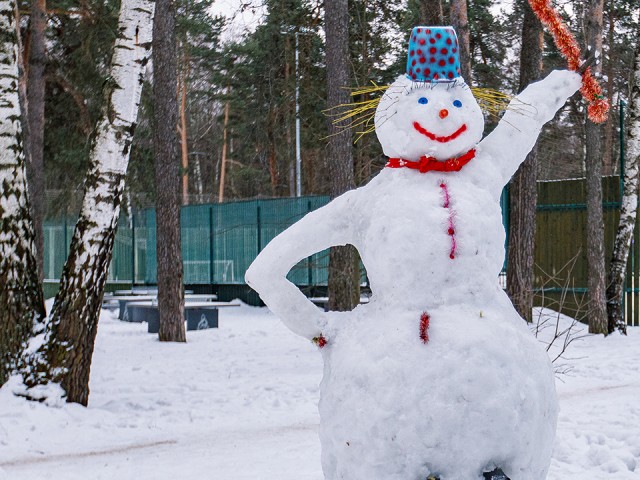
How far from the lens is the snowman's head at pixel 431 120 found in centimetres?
341

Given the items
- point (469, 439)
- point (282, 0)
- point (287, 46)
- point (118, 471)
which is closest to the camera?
point (469, 439)

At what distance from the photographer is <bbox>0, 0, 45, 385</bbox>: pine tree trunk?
24.4 ft

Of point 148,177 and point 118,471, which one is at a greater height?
point 148,177

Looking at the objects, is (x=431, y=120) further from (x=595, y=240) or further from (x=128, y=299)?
(x=128, y=299)

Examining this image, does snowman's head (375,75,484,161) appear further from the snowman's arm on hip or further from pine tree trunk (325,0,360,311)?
pine tree trunk (325,0,360,311)

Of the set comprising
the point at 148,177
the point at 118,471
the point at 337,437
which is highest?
the point at 148,177

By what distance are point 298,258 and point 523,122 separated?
1.14 meters

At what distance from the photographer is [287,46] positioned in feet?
59.7

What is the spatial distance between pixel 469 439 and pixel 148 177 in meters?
18.5

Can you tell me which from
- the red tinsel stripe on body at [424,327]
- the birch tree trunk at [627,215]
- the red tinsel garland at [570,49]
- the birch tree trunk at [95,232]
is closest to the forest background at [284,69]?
the birch tree trunk at [627,215]

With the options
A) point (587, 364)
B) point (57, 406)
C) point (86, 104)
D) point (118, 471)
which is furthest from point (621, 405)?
point (86, 104)

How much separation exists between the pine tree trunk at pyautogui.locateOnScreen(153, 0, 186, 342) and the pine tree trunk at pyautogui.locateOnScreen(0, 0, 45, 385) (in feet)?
14.8

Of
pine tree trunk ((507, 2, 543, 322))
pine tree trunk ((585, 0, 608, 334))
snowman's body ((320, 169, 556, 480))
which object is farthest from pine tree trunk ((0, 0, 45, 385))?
pine tree trunk ((585, 0, 608, 334))

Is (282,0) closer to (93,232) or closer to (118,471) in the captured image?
(93,232)
